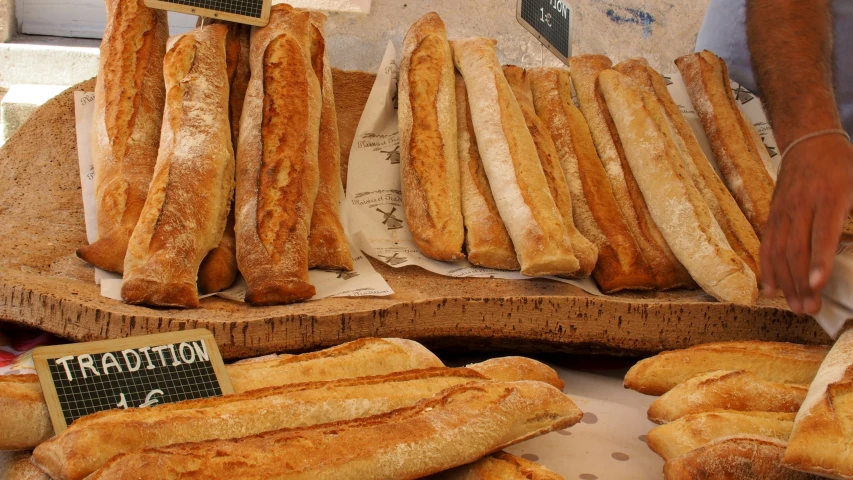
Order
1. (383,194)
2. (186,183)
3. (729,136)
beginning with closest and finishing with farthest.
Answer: (186,183) → (383,194) → (729,136)

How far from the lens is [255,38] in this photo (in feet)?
7.16

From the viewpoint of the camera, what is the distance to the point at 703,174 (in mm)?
2182

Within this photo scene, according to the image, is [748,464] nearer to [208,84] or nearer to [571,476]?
[571,476]

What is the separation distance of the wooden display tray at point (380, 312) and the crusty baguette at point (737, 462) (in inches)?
25.9

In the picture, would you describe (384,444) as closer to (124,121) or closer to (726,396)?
(726,396)

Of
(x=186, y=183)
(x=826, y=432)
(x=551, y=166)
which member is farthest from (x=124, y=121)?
(x=826, y=432)

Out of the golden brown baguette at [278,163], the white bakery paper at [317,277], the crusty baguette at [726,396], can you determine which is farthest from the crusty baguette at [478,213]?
the crusty baguette at [726,396]

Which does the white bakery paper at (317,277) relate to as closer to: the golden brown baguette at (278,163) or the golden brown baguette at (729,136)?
the golden brown baguette at (278,163)

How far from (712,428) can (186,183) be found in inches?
47.5

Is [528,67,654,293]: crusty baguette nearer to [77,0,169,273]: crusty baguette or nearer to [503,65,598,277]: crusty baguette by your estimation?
[503,65,598,277]: crusty baguette

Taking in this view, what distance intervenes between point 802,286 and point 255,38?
1.54 m

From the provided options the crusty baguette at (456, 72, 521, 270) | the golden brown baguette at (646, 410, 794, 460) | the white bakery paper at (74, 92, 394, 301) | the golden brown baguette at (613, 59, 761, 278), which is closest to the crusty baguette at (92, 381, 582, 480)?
the golden brown baguette at (646, 410, 794, 460)

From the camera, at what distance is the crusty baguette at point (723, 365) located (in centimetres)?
147

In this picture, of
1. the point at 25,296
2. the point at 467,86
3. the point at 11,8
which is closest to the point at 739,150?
the point at 467,86
